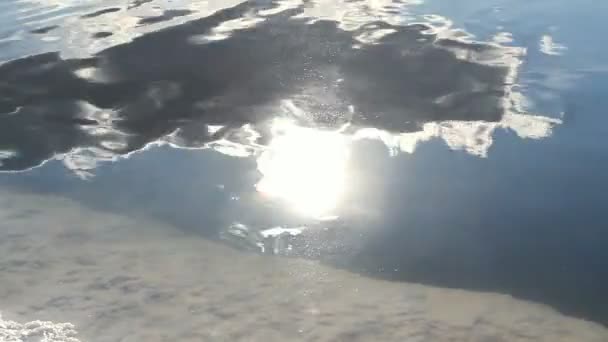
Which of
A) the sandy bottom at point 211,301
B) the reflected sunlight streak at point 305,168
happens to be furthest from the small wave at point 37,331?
the reflected sunlight streak at point 305,168

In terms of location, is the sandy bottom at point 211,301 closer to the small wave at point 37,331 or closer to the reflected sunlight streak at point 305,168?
the small wave at point 37,331

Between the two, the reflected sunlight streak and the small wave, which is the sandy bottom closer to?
the small wave

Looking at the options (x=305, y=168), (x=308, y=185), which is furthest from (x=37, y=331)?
(x=305, y=168)

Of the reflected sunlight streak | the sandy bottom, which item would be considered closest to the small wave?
the sandy bottom

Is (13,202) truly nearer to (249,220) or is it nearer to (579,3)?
(249,220)

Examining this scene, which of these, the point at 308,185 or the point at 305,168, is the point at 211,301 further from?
the point at 305,168
